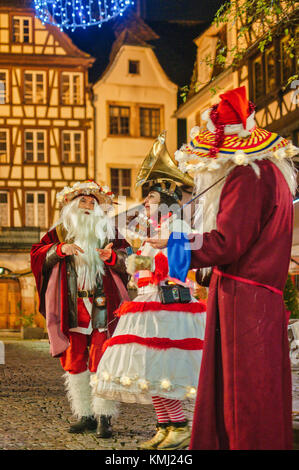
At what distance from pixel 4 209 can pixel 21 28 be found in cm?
716

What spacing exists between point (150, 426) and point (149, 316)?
1.39 m

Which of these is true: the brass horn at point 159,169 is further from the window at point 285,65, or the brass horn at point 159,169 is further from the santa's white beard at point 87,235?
the window at point 285,65

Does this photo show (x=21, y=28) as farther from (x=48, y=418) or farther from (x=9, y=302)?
(x=48, y=418)

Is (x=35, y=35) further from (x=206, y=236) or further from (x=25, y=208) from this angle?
(x=206, y=236)

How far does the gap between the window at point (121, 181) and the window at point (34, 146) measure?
283 centimetres

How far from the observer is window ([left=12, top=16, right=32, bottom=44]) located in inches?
1010

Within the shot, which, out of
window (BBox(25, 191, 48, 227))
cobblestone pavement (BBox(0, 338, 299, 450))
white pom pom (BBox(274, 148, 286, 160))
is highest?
window (BBox(25, 191, 48, 227))

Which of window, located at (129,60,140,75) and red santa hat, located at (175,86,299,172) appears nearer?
red santa hat, located at (175,86,299,172)

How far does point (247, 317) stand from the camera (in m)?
2.95

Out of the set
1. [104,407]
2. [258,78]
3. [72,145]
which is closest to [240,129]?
[104,407]

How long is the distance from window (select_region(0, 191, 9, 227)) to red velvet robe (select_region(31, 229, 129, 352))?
68.5 ft

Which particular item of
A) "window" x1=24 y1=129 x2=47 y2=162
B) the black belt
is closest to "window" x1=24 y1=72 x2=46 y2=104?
"window" x1=24 y1=129 x2=47 y2=162

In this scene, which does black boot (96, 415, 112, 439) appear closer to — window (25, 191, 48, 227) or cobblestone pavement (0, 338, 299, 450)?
cobblestone pavement (0, 338, 299, 450)

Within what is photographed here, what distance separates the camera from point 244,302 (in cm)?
297
